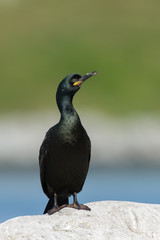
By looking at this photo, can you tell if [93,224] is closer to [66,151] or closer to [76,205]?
[76,205]

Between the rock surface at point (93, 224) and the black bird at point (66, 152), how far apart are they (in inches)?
14.3

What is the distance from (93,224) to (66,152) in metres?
1.31

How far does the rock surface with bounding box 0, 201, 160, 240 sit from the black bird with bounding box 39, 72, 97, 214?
36cm

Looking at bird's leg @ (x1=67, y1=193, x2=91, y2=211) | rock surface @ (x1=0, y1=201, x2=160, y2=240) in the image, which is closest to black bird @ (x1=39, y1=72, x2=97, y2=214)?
bird's leg @ (x1=67, y1=193, x2=91, y2=211)

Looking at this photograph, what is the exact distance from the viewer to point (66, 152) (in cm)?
890

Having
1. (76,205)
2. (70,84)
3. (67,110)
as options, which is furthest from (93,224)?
(70,84)

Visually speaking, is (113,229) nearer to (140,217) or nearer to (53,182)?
(140,217)

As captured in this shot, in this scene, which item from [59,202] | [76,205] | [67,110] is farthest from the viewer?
[59,202]

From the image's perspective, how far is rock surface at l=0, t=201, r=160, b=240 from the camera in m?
8.27

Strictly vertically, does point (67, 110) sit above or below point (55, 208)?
A: above

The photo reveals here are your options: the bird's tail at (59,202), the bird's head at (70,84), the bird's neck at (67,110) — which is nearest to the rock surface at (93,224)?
the bird's tail at (59,202)

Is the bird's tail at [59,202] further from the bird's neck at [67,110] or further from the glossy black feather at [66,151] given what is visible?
the bird's neck at [67,110]

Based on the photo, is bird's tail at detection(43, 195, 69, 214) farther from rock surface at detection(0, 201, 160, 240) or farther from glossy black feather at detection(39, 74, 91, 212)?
rock surface at detection(0, 201, 160, 240)

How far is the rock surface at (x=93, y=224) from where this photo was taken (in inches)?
325
